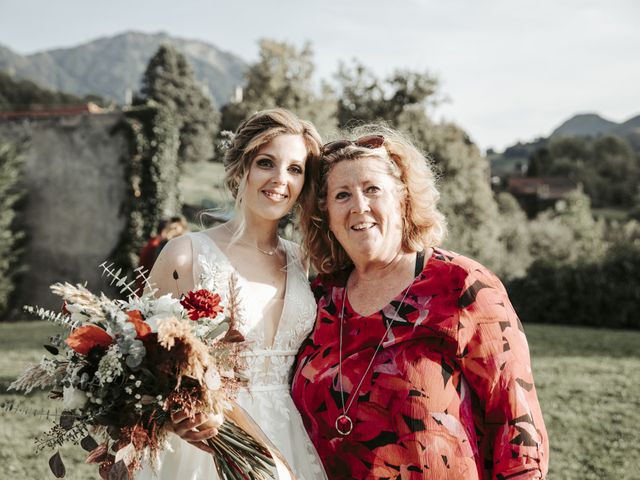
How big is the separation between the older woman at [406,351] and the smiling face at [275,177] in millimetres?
196

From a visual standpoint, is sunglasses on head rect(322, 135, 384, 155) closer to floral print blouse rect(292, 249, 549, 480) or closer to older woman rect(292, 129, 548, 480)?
older woman rect(292, 129, 548, 480)

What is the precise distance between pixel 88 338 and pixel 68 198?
18.1m

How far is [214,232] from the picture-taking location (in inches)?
127

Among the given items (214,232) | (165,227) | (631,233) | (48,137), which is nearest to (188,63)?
(48,137)

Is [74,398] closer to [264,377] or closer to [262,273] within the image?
[264,377]

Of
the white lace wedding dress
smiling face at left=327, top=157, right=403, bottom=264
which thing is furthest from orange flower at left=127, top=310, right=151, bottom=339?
smiling face at left=327, top=157, right=403, bottom=264

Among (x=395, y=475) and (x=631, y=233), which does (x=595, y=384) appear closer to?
(x=395, y=475)

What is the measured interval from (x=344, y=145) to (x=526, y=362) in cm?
143

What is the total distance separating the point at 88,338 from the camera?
2090mm

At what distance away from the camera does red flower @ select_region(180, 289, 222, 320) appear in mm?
2125

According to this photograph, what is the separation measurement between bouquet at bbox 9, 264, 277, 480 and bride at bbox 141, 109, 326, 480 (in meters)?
0.49

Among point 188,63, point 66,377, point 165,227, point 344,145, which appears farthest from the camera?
point 188,63

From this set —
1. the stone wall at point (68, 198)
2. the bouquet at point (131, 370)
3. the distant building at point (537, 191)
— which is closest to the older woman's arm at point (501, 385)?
the bouquet at point (131, 370)

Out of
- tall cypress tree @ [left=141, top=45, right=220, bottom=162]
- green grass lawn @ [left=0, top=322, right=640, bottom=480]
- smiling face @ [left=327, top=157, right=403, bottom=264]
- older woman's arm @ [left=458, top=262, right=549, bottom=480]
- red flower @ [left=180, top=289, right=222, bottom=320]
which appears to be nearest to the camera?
red flower @ [left=180, top=289, right=222, bottom=320]
